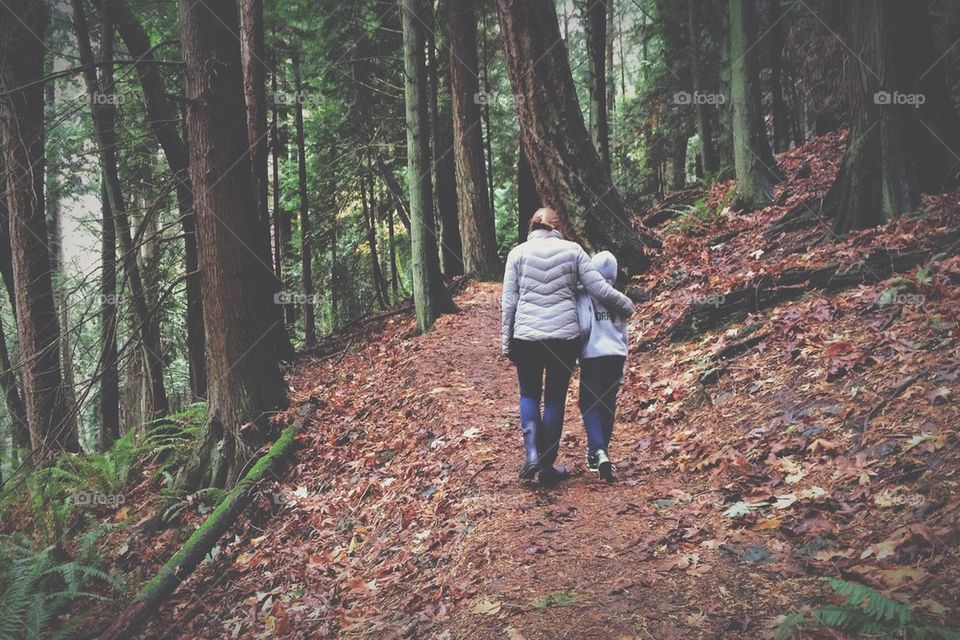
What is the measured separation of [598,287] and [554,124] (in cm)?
532

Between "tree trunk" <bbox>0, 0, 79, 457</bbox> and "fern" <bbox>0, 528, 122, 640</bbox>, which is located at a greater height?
"tree trunk" <bbox>0, 0, 79, 457</bbox>

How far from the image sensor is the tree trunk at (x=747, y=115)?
36.8 ft

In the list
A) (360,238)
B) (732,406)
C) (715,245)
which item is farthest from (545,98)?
(360,238)

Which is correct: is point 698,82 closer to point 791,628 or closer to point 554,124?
point 554,124

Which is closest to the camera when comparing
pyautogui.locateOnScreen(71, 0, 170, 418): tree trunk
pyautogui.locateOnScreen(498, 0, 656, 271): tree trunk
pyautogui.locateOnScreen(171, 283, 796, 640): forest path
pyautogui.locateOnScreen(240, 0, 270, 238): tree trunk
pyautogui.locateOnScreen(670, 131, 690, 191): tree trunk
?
pyautogui.locateOnScreen(171, 283, 796, 640): forest path

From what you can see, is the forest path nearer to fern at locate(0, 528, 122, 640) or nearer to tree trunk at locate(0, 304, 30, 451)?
fern at locate(0, 528, 122, 640)

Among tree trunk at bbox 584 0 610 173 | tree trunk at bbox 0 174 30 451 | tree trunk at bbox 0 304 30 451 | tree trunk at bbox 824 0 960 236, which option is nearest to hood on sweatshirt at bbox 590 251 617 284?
tree trunk at bbox 824 0 960 236

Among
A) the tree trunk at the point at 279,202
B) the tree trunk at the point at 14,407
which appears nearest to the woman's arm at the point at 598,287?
the tree trunk at the point at 279,202

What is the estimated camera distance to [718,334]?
7164mm

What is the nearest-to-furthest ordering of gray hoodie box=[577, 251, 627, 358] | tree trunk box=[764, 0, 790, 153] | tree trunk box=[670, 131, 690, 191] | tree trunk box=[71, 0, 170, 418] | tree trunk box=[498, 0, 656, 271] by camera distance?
gray hoodie box=[577, 251, 627, 358]
tree trunk box=[71, 0, 170, 418]
tree trunk box=[498, 0, 656, 271]
tree trunk box=[764, 0, 790, 153]
tree trunk box=[670, 131, 690, 191]

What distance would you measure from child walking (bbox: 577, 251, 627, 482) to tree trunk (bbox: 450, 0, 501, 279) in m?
9.51

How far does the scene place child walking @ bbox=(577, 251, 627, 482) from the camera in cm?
513

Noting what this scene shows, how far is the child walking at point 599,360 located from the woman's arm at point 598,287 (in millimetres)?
57

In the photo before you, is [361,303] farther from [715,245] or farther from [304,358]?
[715,245]
